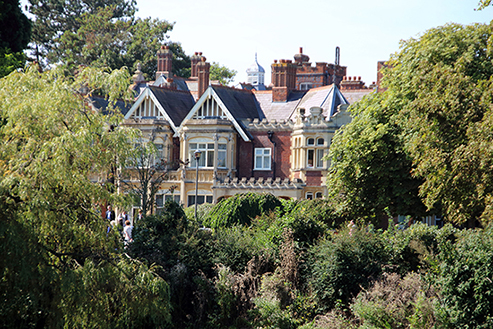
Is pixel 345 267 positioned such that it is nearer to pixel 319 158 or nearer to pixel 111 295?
pixel 111 295

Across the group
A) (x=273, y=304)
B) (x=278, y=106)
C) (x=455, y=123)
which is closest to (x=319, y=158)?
(x=278, y=106)

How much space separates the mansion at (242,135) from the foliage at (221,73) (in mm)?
34757

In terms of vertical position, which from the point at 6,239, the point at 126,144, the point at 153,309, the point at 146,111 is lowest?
the point at 153,309

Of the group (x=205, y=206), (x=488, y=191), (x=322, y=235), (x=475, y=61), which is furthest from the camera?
(x=205, y=206)

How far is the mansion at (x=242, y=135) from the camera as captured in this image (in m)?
41.5

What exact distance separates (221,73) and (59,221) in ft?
225

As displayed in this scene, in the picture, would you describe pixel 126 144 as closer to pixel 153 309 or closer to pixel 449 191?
pixel 153 309

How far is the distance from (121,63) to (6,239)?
58.5m

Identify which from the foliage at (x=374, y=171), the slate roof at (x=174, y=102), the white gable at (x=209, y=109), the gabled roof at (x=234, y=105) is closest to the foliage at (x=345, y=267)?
the foliage at (x=374, y=171)

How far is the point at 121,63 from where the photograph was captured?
2781 inches

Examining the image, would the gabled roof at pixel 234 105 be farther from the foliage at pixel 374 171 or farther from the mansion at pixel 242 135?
the foliage at pixel 374 171

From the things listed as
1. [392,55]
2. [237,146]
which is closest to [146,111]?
[237,146]

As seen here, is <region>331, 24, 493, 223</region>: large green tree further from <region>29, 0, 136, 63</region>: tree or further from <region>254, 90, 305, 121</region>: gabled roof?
<region>29, 0, 136, 63</region>: tree

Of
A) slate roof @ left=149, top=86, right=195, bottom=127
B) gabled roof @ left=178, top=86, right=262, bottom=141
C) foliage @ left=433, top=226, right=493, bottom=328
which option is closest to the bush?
foliage @ left=433, top=226, right=493, bottom=328
